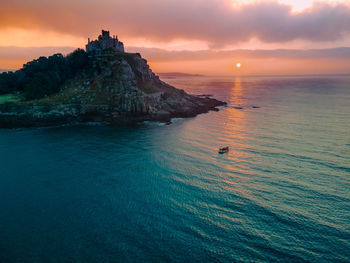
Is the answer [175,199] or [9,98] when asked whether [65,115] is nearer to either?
[9,98]

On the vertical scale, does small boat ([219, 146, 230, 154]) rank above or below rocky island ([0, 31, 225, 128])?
below

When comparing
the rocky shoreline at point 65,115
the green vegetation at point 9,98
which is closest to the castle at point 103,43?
the green vegetation at point 9,98

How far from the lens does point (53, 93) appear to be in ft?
280

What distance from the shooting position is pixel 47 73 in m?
91.0

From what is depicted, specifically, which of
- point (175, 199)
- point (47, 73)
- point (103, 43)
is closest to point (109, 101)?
point (47, 73)

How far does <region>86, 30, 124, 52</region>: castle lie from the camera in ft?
359

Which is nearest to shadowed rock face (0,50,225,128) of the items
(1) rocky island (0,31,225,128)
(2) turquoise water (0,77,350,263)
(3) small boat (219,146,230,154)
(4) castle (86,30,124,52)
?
(1) rocky island (0,31,225,128)

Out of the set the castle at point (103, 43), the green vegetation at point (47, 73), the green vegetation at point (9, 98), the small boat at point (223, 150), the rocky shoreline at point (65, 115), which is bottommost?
the small boat at point (223, 150)

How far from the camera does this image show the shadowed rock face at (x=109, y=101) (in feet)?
231

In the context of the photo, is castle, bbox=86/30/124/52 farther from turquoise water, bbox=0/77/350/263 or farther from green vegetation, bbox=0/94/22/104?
turquoise water, bbox=0/77/350/263

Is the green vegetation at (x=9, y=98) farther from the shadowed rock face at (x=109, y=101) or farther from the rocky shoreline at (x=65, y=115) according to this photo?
the shadowed rock face at (x=109, y=101)

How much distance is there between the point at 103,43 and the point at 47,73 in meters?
36.0

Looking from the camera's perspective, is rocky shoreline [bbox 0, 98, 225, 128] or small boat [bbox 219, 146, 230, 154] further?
rocky shoreline [bbox 0, 98, 225, 128]

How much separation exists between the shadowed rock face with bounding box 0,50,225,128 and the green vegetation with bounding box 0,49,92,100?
531cm
